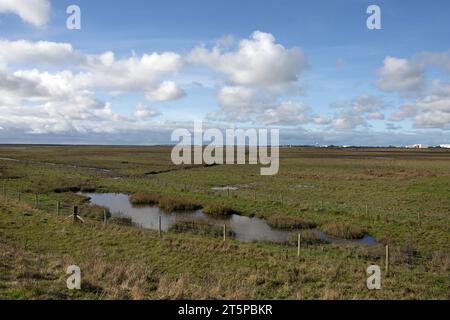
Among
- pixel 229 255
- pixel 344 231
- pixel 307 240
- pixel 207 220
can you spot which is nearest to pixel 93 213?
pixel 207 220

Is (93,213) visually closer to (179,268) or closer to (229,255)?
(229,255)

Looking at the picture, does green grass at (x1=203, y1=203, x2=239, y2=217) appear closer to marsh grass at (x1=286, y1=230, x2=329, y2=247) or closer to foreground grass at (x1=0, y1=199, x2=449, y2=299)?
foreground grass at (x1=0, y1=199, x2=449, y2=299)

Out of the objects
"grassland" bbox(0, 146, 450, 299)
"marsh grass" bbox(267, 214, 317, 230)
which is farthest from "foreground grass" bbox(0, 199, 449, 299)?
"marsh grass" bbox(267, 214, 317, 230)

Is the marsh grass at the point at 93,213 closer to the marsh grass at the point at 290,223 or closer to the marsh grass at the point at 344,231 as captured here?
the marsh grass at the point at 290,223

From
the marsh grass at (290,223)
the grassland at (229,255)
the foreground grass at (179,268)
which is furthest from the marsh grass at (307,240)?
the marsh grass at (290,223)
